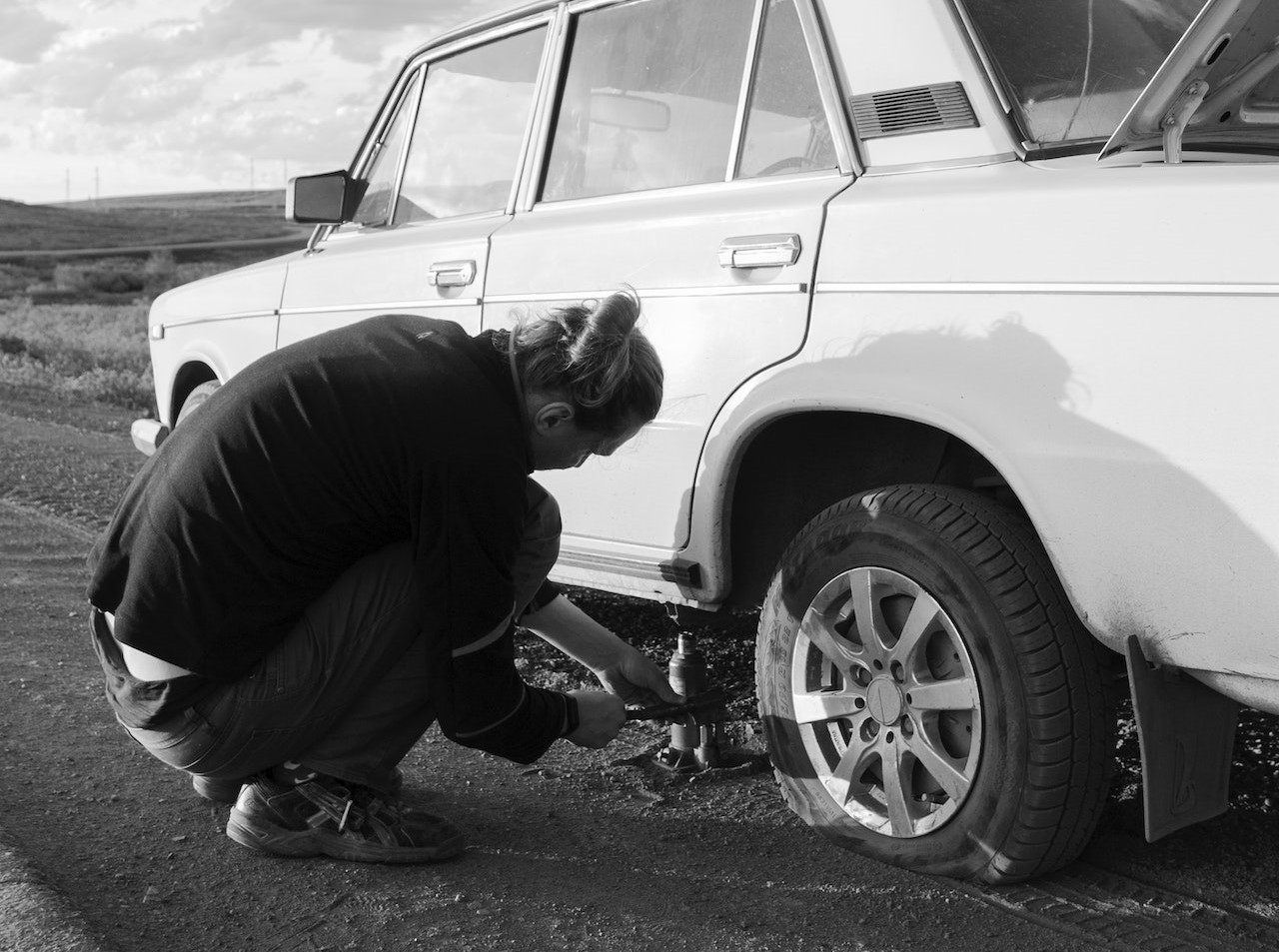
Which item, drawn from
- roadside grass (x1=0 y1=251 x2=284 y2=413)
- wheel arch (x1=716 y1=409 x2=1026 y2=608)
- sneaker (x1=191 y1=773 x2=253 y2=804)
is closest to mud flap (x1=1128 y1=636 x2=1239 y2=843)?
wheel arch (x1=716 y1=409 x2=1026 y2=608)

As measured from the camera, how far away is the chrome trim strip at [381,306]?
3.98 m

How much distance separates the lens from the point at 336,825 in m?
3.09

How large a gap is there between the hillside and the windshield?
53211 millimetres

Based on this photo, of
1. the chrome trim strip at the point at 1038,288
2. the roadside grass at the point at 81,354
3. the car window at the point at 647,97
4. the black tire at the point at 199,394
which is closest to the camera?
the chrome trim strip at the point at 1038,288

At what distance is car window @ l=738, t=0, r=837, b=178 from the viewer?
3.25m

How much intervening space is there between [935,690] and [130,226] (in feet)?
251

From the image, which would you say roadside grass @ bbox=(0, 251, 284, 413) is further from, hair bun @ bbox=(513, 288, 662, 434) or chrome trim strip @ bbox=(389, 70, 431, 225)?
hair bun @ bbox=(513, 288, 662, 434)

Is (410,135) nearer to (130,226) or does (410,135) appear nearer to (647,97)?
(647,97)

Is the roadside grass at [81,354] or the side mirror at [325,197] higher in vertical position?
the side mirror at [325,197]

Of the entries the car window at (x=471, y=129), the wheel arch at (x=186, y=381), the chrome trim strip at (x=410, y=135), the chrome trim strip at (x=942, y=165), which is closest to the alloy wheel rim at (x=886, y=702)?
the chrome trim strip at (x=942, y=165)

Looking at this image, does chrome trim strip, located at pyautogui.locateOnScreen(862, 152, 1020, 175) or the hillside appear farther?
the hillside

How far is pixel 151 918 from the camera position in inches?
110

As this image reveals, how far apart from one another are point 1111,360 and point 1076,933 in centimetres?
111

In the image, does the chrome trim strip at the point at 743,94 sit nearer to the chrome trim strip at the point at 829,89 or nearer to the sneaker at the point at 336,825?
the chrome trim strip at the point at 829,89
